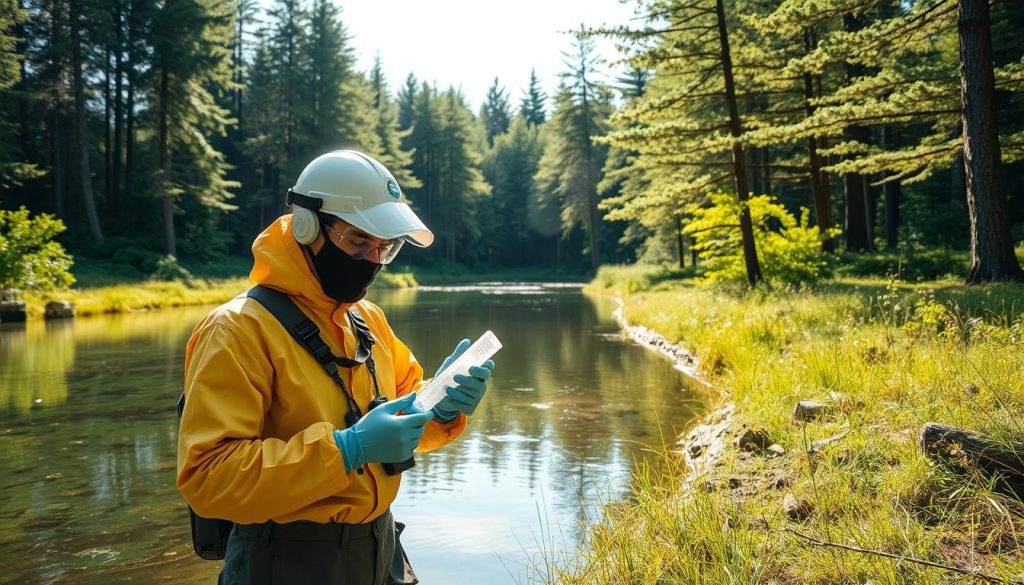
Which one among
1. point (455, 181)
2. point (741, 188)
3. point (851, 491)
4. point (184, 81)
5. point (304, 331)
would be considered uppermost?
point (455, 181)

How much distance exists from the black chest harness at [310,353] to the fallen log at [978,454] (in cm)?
309

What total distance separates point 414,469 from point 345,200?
17.6ft

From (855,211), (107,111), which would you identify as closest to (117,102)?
(107,111)

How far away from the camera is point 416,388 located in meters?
3.02

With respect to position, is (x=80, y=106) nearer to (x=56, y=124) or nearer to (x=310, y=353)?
(x=56, y=124)

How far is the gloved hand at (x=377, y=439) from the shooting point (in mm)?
2104

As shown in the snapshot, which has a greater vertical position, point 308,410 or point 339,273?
point 339,273

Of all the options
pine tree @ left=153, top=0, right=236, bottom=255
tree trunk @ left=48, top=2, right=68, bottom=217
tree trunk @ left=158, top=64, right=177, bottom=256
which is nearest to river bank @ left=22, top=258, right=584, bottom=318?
tree trunk @ left=158, top=64, right=177, bottom=256

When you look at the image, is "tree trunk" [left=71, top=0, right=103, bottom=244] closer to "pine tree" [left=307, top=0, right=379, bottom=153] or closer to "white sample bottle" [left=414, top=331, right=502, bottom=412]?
"pine tree" [left=307, top=0, right=379, bottom=153]

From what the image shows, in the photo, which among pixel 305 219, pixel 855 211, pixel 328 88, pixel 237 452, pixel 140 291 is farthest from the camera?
pixel 328 88

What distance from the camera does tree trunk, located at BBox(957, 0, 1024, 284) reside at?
10.7 metres

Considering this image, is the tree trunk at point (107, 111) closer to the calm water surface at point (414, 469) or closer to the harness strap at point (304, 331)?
the calm water surface at point (414, 469)

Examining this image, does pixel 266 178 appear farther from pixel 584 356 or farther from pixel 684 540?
pixel 684 540

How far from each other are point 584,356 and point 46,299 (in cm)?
1702
